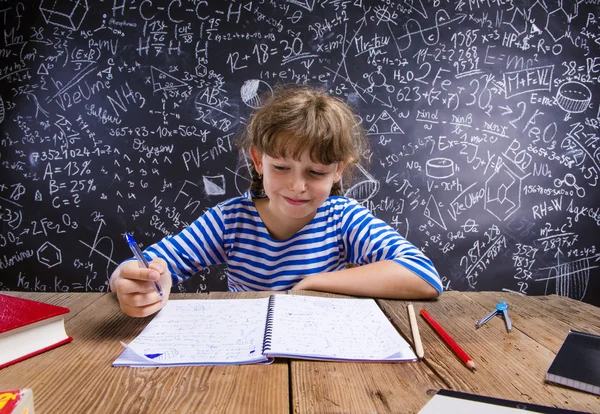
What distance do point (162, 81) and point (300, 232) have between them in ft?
6.05

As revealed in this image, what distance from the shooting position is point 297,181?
106 cm

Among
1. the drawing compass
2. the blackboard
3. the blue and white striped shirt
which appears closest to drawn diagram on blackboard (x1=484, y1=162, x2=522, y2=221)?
the blackboard

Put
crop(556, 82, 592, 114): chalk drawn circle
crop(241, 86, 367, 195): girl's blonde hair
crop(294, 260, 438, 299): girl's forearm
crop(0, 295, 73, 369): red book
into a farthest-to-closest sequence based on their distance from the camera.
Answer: crop(556, 82, 592, 114): chalk drawn circle, crop(241, 86, 367, 195): girl's blonde hair, crop(294, 260, 438, 299): girl's forearm, crop(0, 295, 73, 369): red book

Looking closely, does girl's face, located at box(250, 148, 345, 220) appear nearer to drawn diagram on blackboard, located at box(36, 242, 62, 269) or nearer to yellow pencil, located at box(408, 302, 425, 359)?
yellow pencil, located at box(408, 302, 425, 359)

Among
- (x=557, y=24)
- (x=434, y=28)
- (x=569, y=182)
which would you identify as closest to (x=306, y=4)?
(x=434, y=28)

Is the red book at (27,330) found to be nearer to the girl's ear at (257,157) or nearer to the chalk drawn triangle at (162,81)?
the girl's ear at (257,157)

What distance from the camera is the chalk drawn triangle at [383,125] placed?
9.04 feet

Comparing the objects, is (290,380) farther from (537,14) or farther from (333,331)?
(537,14)

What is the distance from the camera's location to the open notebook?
573mm

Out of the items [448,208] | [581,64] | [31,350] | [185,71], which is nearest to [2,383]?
[31,350]

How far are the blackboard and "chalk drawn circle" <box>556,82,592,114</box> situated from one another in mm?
13

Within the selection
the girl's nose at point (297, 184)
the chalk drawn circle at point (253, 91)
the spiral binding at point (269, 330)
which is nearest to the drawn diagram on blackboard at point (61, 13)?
the chalk drawn circle at point (253, 91)

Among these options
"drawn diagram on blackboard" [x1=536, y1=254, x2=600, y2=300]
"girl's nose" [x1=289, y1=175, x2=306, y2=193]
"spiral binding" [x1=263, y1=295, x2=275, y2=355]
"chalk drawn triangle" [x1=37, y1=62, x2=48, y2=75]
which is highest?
"chalk drawn triangle" [x1=37, y1=62, x2=48, y2=75]

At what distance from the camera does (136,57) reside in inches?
104
